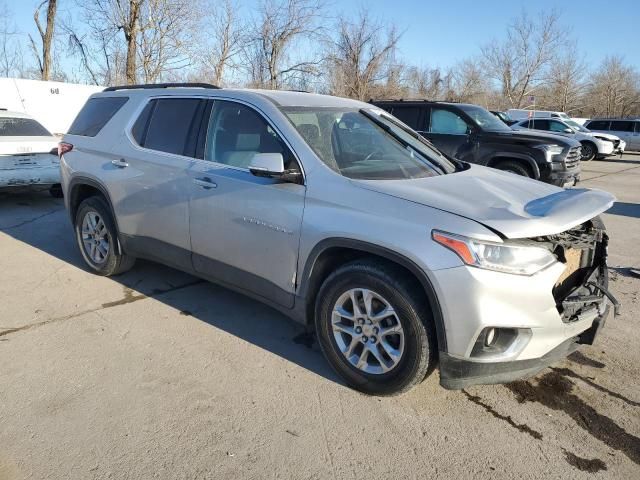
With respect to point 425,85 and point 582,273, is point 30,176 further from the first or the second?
point 425,85

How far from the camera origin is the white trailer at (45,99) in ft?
53.3

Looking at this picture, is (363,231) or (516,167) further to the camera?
(516,167)

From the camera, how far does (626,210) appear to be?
957 cm

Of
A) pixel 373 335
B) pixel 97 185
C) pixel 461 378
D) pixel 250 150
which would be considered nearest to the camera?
pixel 461 378

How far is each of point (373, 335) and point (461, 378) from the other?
0.56 metres

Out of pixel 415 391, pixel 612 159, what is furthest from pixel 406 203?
pixel 612 159

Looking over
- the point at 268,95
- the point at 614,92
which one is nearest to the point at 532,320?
the point at 268,95

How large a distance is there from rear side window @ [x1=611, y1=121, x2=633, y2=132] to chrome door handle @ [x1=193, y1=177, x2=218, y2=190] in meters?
26.8

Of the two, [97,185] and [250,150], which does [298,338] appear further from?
[97,185]

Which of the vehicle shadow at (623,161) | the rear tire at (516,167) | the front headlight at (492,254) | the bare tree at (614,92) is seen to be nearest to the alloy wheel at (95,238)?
the front headlight at (492,254)

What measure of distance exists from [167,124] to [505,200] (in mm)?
2783

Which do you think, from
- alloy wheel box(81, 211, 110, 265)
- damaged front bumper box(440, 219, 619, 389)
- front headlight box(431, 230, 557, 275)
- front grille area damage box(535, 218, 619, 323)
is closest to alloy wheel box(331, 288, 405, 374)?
damaged front bumper box(440, 219, 619, 389)

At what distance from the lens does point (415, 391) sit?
3.24 m

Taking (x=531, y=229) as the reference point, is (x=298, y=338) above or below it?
below
